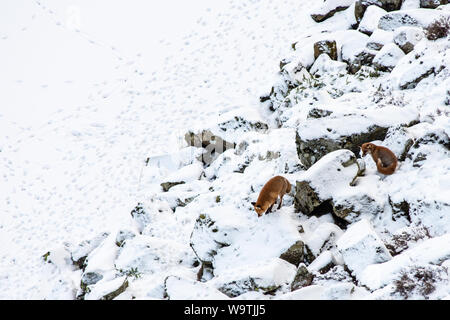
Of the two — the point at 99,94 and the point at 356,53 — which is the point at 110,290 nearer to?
the point at 356,53

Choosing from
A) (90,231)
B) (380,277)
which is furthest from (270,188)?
(90,231)

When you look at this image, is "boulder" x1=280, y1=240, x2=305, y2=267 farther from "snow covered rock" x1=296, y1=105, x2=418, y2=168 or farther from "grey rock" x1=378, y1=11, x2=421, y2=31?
"grey rock" x1=378, y1=11, x2=421, y2=31

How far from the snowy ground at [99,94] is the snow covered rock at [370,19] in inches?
96.2

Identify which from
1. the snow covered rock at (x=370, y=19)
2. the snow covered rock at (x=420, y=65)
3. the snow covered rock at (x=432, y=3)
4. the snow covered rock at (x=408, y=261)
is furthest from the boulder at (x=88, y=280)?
the snow covered rock at (x=432, y=3)

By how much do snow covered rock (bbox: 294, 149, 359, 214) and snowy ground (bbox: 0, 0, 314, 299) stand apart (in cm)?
472

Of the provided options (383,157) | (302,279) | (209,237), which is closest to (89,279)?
(209,237)

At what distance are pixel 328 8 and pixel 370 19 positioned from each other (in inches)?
73.1

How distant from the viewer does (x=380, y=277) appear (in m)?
5.36

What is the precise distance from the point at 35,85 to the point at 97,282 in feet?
33.5

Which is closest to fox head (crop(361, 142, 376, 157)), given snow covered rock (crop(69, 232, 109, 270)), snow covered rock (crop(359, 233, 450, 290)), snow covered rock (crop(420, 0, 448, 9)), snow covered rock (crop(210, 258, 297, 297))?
snow covered rock (crop(359, 233, 450, 290))

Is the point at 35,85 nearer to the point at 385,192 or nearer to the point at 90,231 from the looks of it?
the point at 90,231

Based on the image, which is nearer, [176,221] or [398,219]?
[398,219]

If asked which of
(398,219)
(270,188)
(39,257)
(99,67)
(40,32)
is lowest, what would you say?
(39,257)

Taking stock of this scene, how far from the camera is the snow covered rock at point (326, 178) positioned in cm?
711
